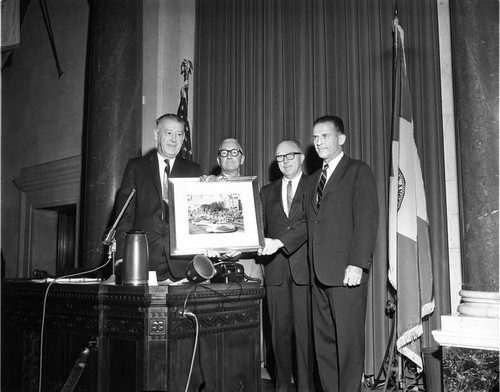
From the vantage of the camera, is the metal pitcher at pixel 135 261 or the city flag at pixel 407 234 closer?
the metal pitcher at pixel 135 261

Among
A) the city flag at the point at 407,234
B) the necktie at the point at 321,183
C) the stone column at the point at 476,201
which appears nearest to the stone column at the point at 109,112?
the necktie at the point at 321,183

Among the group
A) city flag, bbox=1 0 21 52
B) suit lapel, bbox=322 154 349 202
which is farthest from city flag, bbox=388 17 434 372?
city flag, bbox=1 0 21 52

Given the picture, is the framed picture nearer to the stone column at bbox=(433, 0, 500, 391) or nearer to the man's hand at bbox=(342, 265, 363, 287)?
the man's hand at bbox=(342, 265, 363, 287)

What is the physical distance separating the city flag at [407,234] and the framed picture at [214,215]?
1089 millimetres

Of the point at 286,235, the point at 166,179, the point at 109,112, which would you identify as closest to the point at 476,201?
the point at 286,235

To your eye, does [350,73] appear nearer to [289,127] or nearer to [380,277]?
[289,127]

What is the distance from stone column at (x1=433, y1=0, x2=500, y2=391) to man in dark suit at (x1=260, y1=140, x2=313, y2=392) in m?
0.98

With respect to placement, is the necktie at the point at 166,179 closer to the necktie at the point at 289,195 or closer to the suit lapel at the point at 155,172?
the suit lapel at the point at 155,172

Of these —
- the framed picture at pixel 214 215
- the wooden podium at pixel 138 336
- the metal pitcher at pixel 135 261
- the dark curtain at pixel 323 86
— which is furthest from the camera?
the dark curtain at pixel 323 86

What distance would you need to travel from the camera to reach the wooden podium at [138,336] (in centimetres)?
218

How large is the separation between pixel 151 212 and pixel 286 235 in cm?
90

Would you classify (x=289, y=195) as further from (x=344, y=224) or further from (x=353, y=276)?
(x=353, y=276)

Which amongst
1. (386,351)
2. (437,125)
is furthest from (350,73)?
(386,351)

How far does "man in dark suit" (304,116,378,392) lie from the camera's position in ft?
10.1
